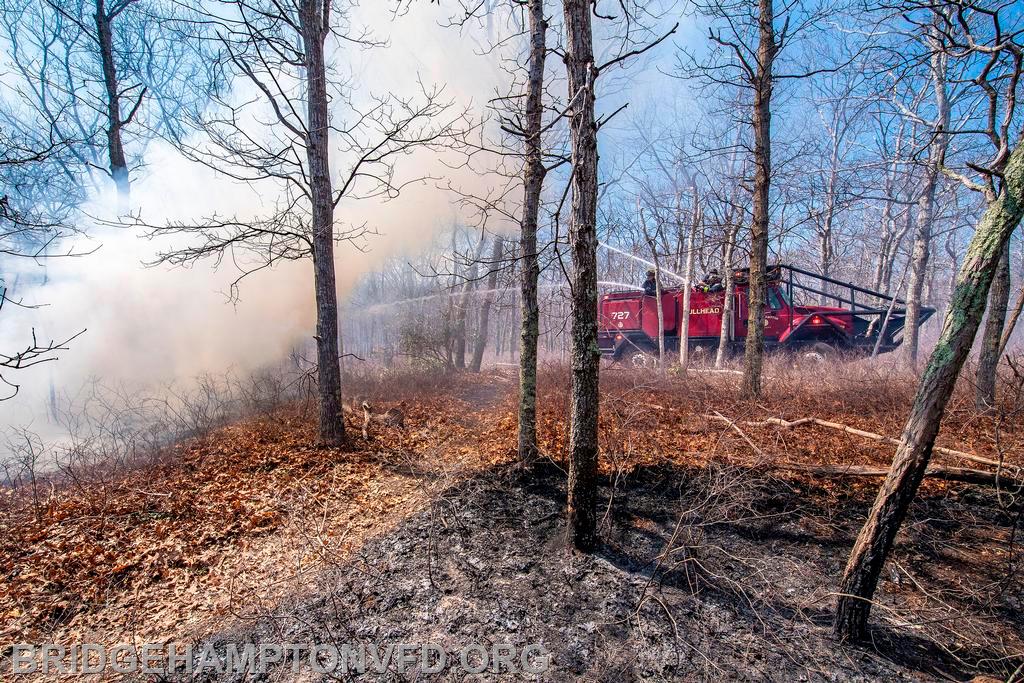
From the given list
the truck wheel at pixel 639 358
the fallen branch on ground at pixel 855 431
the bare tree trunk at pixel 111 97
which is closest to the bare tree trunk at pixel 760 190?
the fallen branch on ground at pixel 855 431

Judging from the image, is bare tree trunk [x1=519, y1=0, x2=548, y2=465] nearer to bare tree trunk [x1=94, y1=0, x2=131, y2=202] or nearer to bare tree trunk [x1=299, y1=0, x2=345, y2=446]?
bare tree trunk [x1=299, y1=0, x2=345, y2=446]

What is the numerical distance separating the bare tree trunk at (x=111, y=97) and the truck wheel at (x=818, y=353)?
1861cm

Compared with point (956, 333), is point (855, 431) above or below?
below

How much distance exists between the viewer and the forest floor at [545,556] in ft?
11.5

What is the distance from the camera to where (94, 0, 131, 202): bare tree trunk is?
1067 centimetres

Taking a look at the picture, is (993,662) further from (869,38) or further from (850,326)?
(850,326)

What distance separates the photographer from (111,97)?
10.9 meters

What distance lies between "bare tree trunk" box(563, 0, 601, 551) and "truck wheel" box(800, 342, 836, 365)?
10.4 m

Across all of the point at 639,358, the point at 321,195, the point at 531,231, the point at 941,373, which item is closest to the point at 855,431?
the point at 941,373

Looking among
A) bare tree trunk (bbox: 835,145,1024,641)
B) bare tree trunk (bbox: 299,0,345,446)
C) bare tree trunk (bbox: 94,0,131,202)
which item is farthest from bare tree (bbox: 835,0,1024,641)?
bare tree trunk (bbox: 94,0,131,202)

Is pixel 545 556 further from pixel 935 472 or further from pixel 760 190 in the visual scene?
pixel 760 190

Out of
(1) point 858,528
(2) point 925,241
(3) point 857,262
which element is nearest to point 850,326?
(2) point 925,241

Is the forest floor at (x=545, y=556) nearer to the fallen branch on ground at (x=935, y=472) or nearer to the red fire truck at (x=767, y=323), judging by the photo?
the fallen branch on ground at (x=935, y=472)

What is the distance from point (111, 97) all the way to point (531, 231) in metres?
12.2
